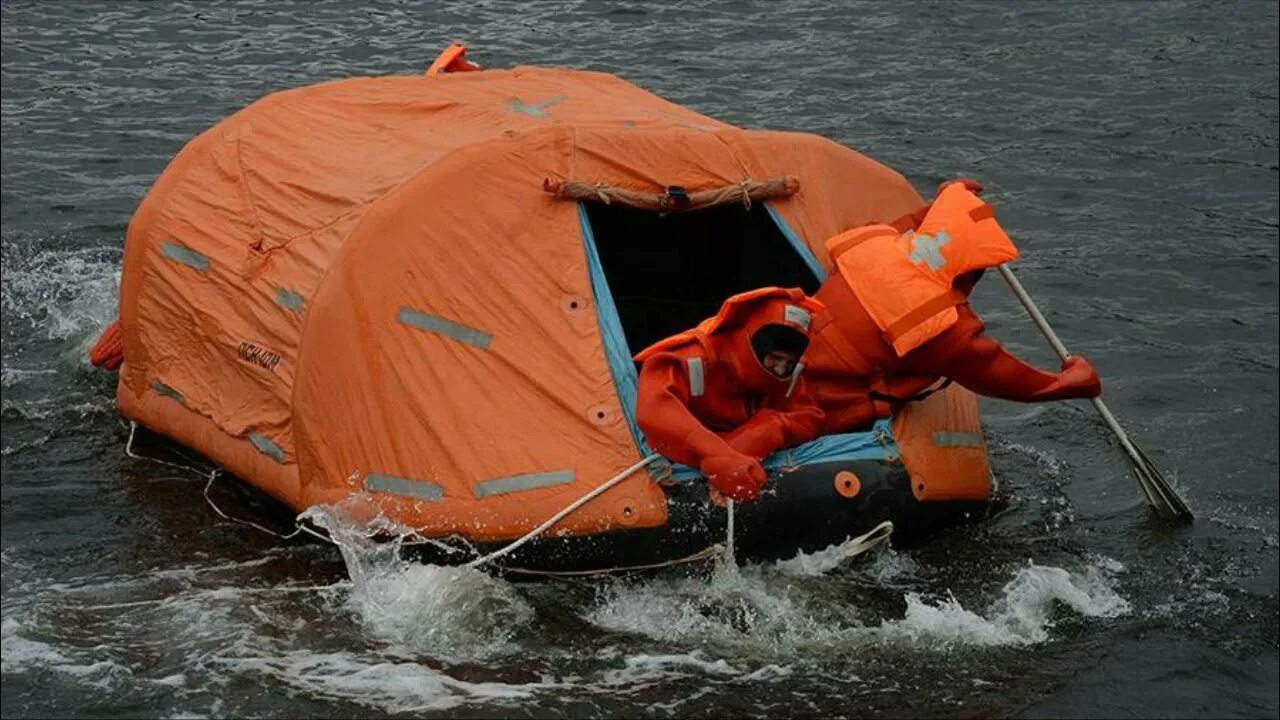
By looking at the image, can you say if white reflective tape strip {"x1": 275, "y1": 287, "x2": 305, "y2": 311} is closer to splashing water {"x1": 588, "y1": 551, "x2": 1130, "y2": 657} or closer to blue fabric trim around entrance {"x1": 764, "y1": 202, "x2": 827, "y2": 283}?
splashing water {"x1": 588, "y1": 551, "x2": 1130, "y2": 657}

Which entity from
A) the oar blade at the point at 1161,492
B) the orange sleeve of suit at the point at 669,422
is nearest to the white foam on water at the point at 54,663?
the orange sleeve of suit at the point at 669,422

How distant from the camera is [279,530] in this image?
1030 cm

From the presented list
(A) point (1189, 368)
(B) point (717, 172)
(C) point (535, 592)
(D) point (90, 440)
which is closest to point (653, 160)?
(B) point (717, 172)

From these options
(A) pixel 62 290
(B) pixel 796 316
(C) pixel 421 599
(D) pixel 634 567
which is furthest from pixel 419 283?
(A) pixel 62 290

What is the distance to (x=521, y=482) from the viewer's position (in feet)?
30.4

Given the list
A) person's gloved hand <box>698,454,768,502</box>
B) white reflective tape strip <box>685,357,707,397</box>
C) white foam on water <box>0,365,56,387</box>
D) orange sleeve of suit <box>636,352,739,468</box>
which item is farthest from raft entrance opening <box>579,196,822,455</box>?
white foam on water <box>0,365,56,387</box>

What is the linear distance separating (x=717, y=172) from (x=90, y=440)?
Answer: 13.2 feet

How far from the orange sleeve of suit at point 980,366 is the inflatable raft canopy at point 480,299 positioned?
0.34 m

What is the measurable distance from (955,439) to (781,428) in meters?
1.10

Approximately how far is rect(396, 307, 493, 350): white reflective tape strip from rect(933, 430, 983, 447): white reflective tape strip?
2.32 meters

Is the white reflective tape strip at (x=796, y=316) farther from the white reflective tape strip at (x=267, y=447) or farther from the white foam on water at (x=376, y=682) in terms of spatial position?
the white reflective tape strip at (x=267, y=447)

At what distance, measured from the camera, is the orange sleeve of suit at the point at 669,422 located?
909 cm

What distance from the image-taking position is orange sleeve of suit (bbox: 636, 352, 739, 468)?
29.8ft

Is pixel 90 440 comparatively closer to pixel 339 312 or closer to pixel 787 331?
pixel 339 312
